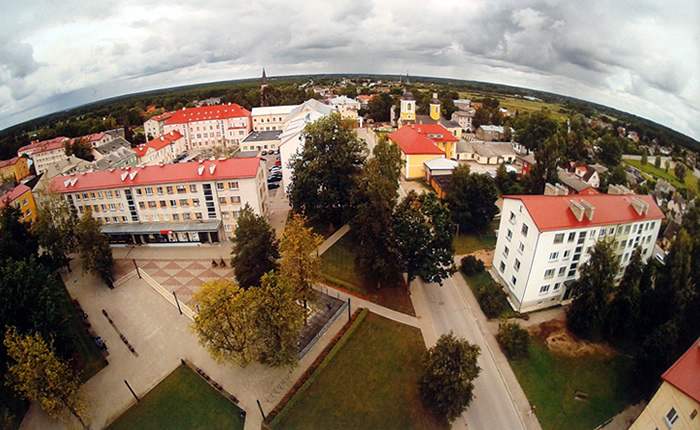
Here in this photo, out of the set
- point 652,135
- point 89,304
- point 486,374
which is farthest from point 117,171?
point 652,135

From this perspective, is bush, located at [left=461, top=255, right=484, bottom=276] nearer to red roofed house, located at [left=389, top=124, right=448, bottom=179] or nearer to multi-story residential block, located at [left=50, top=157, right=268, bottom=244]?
multi-story residential block, located at [left=50, top=157, right=268, bottom=244]

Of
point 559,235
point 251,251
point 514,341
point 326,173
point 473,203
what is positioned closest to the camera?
point 514,341

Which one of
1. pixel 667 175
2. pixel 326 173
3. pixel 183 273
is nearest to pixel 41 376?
pixel 183 273

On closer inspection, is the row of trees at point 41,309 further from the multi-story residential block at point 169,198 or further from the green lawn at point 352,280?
the green lawn at point 352,280

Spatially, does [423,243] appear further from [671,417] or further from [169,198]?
[169,198]

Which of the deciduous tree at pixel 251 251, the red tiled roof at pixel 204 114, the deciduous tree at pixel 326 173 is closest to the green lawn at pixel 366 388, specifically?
the deciduous tree at pixel 251 251

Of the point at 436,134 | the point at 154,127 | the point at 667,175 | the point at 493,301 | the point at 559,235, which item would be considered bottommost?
the point at 667,175

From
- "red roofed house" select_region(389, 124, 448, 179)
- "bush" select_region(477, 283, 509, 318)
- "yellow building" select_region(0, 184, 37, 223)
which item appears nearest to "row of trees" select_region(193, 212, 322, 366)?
"bush" select_region(477, 283, 509, 318)
